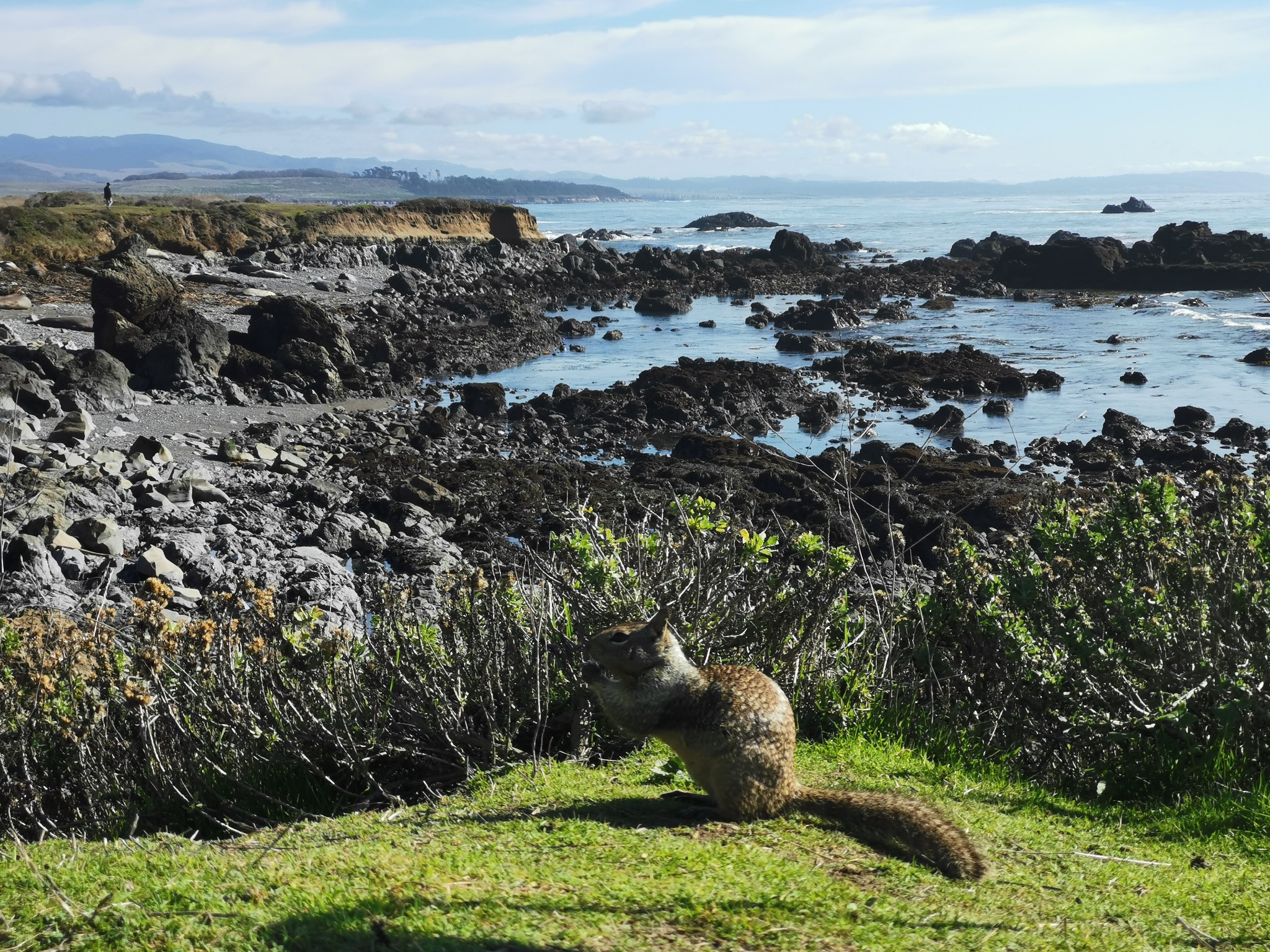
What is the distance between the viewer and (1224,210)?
134500 mm

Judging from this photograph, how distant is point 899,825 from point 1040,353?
34.6 metres

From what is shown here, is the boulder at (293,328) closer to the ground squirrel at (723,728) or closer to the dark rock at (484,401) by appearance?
the dark rock at (484,401)

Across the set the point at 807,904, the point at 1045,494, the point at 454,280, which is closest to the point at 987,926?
the point at 807,904

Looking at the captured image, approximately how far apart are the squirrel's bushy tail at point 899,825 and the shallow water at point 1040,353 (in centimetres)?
1736

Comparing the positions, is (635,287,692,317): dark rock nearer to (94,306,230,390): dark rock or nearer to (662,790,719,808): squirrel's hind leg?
(94,306,230,390): dark rock

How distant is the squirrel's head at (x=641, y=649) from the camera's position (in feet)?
14.8

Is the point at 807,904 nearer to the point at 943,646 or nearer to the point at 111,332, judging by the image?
the point at 943,646

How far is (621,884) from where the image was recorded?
12.6 ft

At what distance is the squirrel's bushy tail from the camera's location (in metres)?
4.18

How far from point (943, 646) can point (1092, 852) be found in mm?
2776

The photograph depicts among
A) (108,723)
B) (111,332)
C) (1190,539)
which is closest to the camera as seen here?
(108,723)

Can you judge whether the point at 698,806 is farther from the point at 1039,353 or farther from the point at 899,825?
the point at 1039,353

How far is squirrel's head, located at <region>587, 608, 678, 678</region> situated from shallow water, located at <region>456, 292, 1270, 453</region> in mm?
17664

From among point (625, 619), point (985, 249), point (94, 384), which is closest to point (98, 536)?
point (625, 619)
